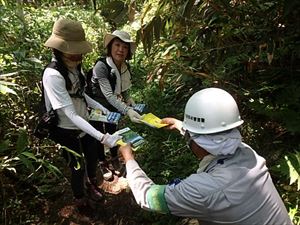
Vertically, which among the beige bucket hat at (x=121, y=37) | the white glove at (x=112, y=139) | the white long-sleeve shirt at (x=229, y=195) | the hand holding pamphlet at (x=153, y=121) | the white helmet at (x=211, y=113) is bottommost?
the white long-sleeve shirt at (x=229, y=195)

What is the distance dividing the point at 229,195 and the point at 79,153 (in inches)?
88.4

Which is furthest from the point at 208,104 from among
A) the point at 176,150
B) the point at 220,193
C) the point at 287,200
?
the point at 176,150

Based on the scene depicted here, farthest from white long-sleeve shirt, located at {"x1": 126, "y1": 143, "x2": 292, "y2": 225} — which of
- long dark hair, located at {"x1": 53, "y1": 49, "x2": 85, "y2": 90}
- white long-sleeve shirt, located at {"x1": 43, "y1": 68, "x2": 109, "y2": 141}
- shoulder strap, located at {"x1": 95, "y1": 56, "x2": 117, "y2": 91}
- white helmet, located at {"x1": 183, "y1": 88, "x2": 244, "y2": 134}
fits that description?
shoulder strap, located at {"x1": 95, "y1": 56, "x2": 117, "y2": 91}

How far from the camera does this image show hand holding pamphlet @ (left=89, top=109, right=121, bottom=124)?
393 cm

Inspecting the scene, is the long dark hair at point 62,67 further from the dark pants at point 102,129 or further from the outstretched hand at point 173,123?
the dark pants at point 102,129

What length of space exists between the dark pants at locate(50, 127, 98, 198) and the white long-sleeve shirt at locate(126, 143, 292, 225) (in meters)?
1.71

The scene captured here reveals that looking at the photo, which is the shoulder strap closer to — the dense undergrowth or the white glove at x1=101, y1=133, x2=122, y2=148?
the dense undergrowth

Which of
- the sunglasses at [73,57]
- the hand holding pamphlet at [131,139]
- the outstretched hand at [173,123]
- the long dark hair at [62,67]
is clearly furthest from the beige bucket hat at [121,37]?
the hand holding pamphlet at [131,139]

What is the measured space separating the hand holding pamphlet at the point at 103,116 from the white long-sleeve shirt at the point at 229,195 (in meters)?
1.76

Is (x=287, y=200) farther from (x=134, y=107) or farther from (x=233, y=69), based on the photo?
(x=134, y=107)

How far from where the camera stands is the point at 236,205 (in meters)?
2.03

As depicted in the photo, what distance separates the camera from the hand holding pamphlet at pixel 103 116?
3.93 metres

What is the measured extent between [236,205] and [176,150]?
3049 millimetres

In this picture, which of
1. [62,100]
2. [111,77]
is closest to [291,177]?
[62,100]
